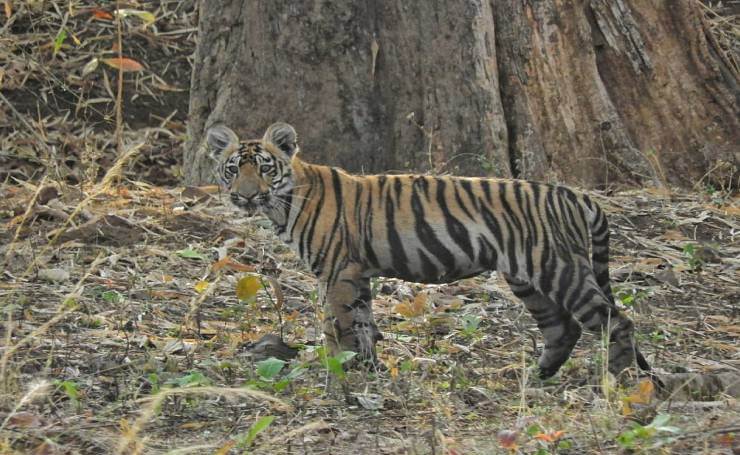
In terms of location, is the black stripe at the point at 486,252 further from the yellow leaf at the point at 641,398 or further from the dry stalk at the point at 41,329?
the dry stalk at the point at 41,329

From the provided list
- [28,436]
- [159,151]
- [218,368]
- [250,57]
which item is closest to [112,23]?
[159,151]

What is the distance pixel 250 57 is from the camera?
9469 mm

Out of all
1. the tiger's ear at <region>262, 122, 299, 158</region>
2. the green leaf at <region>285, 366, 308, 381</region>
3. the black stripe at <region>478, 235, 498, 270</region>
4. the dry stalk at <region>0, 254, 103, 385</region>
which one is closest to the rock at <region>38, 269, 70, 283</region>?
the dry stalk at <region>0, 254, 103, 385</region>

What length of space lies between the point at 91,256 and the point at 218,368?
224 centimetres

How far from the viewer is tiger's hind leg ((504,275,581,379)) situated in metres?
6.68

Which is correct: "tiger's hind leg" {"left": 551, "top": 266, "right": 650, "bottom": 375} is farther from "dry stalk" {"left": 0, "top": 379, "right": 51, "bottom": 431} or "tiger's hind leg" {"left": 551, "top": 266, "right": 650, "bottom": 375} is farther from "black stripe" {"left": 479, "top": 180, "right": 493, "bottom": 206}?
"dry stalk" {"left": 0, "top": 379, "right": 51, "bottom": 431}

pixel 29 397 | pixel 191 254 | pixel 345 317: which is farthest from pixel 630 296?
pixel 29 397

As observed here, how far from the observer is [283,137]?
6.86 m

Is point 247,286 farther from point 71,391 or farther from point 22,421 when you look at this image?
point 22,421

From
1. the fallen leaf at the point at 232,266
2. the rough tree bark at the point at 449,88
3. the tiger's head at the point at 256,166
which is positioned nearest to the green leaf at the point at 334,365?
the tiger's head at the point at 256,166

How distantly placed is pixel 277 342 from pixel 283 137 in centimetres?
108

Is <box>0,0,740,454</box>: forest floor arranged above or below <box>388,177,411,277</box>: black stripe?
below

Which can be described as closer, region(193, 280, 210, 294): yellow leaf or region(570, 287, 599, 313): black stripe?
region(570, 287, 599, 313): black stripe

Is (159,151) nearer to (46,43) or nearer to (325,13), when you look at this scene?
(46,43)
